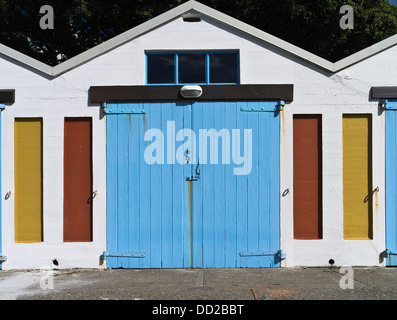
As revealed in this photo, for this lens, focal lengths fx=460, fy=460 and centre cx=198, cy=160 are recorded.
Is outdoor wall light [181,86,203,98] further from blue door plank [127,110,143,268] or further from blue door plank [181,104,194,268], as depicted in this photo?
blue door plank [127,110,143,268]

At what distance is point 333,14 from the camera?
47.8 feet

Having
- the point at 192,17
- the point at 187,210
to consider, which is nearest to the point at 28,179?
the point at 187,210

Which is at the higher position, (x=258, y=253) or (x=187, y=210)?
(x=187, y=210)

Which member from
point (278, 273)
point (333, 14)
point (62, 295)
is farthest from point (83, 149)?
point (333, 14)

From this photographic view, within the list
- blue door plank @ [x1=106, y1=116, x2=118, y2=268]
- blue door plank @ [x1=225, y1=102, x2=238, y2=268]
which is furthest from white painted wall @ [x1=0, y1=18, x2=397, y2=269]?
blue door plank @ [x1=225, y1=102, x2=238, y2=268]

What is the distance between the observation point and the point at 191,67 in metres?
7.70

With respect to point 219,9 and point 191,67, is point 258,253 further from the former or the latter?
point 219,9

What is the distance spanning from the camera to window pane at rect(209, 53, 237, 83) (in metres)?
7.69

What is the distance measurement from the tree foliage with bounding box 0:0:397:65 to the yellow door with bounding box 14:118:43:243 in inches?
302

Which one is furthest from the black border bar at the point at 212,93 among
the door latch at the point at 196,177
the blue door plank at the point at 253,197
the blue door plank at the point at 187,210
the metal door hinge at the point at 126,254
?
the metal door hinge at the point at 126,254

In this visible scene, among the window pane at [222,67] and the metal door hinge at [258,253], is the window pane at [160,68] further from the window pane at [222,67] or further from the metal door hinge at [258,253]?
the metal door hinge at [258,253]

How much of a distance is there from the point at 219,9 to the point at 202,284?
37.3 feet

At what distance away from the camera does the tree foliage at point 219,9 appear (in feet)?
48.4
